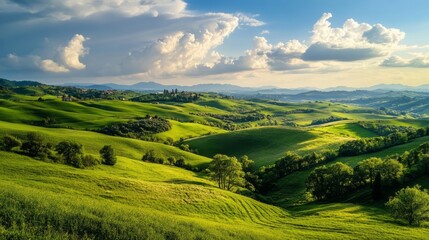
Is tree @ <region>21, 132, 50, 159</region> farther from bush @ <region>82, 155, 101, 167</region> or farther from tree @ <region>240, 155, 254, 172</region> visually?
tree @ <region>240, 155, 254, 172</region>

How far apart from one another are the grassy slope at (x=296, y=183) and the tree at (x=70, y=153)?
65.5 m

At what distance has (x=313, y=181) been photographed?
115312mm

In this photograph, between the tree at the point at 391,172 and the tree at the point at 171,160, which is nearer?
the tree at the point at 391,172

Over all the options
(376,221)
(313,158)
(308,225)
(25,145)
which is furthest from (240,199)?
(313,158)

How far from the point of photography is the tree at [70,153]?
85375 millimetres

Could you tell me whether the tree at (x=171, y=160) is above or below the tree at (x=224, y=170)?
below

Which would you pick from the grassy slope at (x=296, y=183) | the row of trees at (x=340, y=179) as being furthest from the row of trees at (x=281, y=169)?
the row of trees at (x=340, y=179)

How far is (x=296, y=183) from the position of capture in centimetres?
14012

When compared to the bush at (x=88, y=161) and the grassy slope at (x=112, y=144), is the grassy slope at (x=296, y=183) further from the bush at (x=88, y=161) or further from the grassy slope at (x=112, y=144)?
the bush at (x=88, y=161)

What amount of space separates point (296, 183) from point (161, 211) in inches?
3498

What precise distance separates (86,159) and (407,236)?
256ft

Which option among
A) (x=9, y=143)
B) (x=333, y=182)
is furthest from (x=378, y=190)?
(x=9, y=143)

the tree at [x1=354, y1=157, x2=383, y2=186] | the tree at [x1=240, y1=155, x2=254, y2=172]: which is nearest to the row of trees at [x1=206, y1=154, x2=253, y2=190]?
the tree at [x1=354, y1=157, x2=383, y2=186]

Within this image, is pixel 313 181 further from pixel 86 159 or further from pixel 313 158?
pixel 86 159
